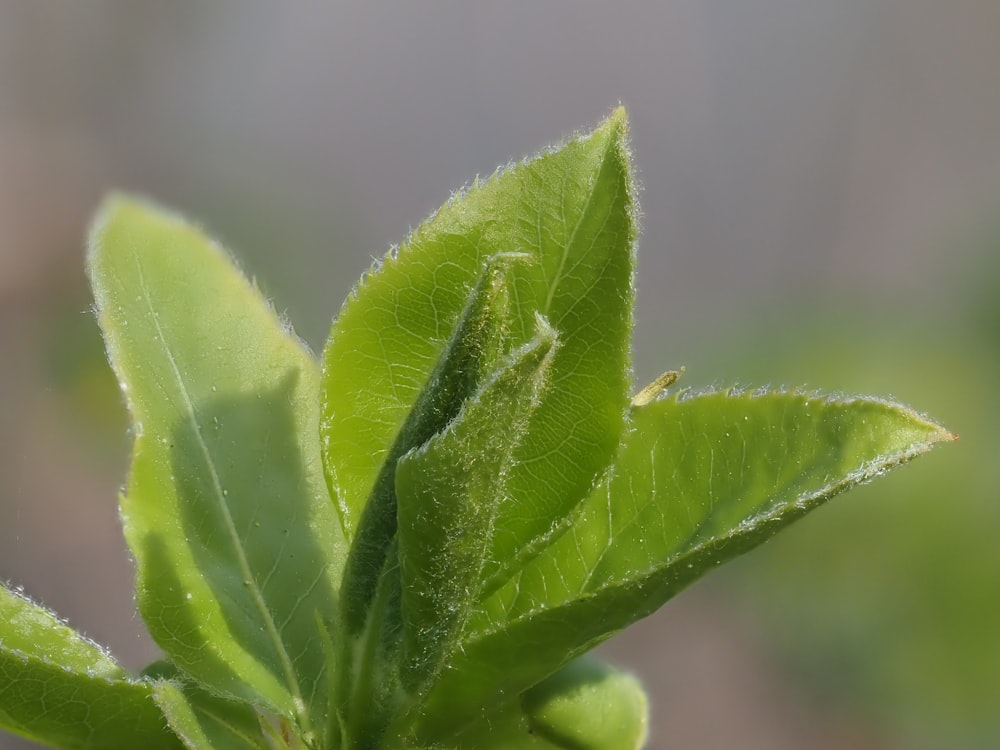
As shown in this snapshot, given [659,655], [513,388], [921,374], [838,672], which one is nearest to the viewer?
[513,388]

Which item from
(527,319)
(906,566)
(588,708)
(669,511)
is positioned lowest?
(906,566)

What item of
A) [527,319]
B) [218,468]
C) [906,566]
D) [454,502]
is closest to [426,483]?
[454,502]

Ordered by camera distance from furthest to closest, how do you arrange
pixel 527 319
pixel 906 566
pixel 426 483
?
pixel 906 566 → pixel 527 319 → pixel 426 483

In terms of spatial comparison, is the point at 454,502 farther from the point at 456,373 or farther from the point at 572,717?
the point at 572,717

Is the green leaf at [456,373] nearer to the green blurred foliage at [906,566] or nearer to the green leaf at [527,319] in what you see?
the green leaf at [527,319]

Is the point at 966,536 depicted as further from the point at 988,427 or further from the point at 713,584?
the point at 713,584

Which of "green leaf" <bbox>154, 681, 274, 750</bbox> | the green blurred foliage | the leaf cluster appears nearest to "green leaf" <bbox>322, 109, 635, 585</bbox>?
the leaf cluster

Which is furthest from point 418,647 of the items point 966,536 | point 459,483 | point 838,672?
point 838,672

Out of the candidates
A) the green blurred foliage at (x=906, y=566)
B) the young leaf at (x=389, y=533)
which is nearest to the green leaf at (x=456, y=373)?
the young leaf at (x=389, y=533)
